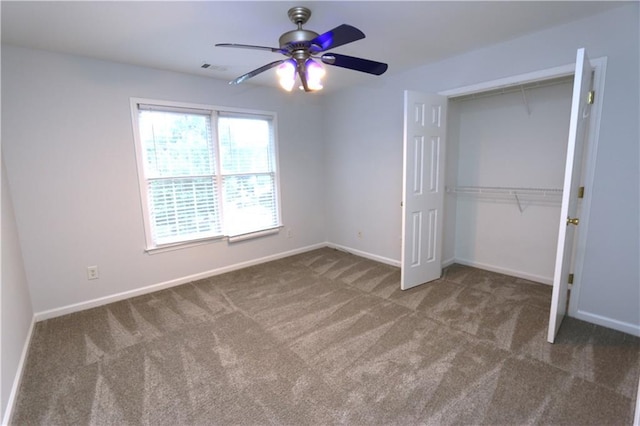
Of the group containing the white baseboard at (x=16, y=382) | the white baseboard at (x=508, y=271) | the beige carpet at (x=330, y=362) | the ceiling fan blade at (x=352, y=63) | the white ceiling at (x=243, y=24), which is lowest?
the beige carpet at (x=330, y=362)

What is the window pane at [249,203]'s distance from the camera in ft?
12.7

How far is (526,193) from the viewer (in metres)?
3.31

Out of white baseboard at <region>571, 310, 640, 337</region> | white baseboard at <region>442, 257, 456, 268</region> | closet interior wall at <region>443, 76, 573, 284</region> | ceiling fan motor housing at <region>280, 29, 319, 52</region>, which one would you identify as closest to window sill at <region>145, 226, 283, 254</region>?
white baseboard at <region>442, 257, 456, 268</region>

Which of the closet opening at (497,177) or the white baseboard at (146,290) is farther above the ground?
the closet opening at (497,177)

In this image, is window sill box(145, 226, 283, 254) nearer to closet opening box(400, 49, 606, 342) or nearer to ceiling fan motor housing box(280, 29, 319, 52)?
closet opening box(400, 49, 606, 342)

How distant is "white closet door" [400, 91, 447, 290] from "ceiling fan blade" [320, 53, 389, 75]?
93cm

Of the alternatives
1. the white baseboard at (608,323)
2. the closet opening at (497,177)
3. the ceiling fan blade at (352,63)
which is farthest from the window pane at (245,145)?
the white baseboard at (608,323)

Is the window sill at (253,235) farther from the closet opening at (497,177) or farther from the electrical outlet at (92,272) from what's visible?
the closet opening at (497,177)

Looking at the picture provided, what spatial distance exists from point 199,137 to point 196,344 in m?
2.28

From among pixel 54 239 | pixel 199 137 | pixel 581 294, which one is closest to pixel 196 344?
pixel 54 239

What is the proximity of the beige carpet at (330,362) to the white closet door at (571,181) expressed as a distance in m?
0.33

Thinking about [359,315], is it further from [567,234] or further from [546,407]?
[567,234]

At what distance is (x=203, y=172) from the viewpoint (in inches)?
142

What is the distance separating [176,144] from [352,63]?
2.29 metres
